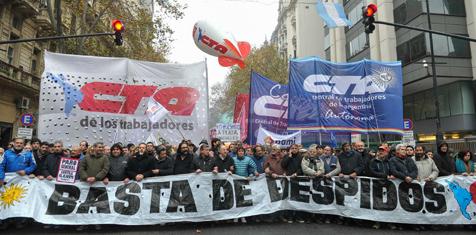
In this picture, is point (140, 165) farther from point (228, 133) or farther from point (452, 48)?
point (452, 48)

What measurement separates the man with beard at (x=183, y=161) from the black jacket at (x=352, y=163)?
329cm

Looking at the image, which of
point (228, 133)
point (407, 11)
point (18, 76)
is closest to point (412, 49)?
point (407, 11)

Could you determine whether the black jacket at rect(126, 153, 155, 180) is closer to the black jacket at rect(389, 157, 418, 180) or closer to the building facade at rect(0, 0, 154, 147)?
the black jacket at rect(389, 157, 418, 180)

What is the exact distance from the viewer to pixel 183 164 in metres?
7.18

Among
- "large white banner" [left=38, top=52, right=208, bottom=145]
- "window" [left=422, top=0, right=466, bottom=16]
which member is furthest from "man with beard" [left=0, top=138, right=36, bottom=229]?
"window" [left=422, top=0, right=466, bottom=16]

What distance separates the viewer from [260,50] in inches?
1496

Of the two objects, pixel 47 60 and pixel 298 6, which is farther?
pixel 298 6

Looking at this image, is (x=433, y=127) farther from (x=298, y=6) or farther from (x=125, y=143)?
(x=298, y=6)

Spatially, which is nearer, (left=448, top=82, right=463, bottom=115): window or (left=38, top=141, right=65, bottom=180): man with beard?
(left=38, top=141, right=65, bottom=180): man with beard

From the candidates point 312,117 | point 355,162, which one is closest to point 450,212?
point 355,162

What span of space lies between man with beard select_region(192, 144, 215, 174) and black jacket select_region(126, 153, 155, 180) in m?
0.91

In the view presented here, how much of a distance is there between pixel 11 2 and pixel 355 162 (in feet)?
72.9

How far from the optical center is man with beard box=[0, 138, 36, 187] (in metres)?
6.68


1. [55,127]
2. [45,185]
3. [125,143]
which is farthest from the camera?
[125,143]
